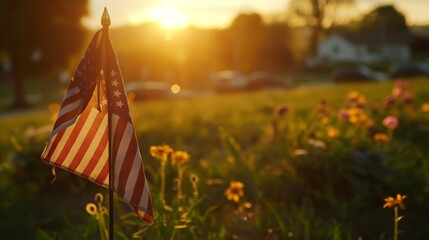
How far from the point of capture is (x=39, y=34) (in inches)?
1193

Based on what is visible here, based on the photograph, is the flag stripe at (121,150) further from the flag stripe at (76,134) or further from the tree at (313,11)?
the tree at (313,11)

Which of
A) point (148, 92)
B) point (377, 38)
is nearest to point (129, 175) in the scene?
point (148, 92)

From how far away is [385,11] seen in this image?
9038 centimetres

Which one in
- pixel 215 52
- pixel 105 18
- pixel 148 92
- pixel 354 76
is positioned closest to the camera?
pixel 105 18

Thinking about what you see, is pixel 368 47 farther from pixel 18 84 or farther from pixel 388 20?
pixel 18 84

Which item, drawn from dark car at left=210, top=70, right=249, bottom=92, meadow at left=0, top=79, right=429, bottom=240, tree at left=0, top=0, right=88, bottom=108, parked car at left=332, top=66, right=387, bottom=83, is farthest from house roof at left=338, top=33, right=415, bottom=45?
meadow at left=0, top=79, right=429, bottom=240

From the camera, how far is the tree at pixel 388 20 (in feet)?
296

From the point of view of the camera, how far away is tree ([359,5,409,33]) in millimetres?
90125

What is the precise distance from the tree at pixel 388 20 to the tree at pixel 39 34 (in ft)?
221

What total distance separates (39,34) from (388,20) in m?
73.1

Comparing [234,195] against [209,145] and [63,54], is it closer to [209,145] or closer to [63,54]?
[209,145]

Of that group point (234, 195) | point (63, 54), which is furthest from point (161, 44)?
point (234, 195)

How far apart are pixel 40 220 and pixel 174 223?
2155 mm

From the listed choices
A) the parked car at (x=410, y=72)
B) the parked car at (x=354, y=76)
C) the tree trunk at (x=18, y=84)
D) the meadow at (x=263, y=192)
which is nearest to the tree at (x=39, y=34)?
the tree trunk at (x=18, y=84)
